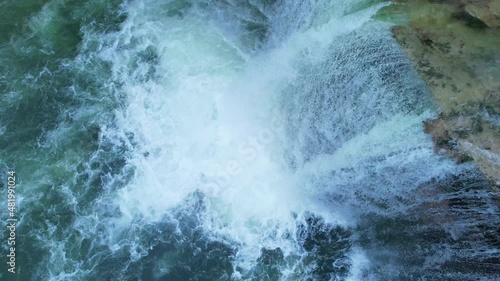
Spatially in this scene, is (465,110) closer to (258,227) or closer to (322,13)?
(322,13)

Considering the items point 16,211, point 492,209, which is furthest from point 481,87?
point 16,211

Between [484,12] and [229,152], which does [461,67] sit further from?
[229,152]

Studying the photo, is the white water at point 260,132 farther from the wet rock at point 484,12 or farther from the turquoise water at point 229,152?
the wet rock at point 484,12

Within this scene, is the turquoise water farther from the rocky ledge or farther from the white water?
the rocky ledge

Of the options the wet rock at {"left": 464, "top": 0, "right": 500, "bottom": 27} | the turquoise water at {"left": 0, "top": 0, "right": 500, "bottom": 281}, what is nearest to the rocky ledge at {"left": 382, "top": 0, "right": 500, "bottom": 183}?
the wet rock at {"left": 464, "top": 0, "right": 500, "bottom": 27}

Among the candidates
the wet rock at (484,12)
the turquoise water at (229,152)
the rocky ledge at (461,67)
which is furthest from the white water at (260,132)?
the wet rock at (484,12)

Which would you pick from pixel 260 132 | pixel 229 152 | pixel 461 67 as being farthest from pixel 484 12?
pixel 229 152
